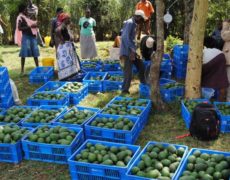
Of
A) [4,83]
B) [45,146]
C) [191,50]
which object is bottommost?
[45,146]

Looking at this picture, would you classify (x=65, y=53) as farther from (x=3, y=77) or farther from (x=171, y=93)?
(x=171, y=93)

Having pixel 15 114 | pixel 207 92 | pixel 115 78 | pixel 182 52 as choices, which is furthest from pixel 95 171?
pixel 182 52

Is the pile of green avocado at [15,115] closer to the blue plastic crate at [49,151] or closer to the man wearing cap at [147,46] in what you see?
the blue plastic crate at [49,151]

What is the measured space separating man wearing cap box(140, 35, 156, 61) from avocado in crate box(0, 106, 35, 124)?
3.25m

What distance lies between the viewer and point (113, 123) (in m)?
5.55

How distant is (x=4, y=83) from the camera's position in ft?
22.6

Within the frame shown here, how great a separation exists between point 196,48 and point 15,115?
3.68 metres

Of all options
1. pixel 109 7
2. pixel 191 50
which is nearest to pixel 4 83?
pixel 191 50

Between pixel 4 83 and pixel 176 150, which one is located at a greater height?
pixel 4 83

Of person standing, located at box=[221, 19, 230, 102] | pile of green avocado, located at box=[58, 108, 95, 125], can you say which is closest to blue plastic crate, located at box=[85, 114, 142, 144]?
pile of green avocado, located at box=[58, 108, 95, 125]

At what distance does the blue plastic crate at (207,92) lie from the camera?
7.11 meters

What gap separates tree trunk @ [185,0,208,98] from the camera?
6.34 meters

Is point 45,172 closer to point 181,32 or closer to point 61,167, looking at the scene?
point 61,167

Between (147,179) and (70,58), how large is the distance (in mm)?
5403
